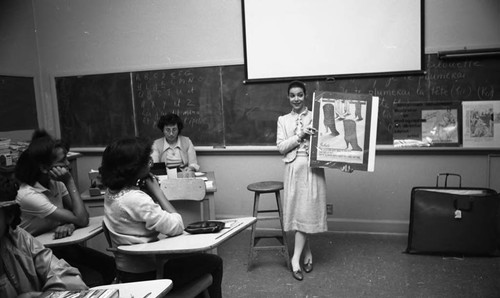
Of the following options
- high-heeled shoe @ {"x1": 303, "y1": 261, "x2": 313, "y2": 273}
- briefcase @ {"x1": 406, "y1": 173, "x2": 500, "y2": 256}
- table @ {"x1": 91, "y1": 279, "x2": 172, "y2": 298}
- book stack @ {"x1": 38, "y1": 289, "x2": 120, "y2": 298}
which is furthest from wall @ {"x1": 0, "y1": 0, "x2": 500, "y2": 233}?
book stack @ {"x1": 38, "y1": 289, "x2": 120, "y2": 298}

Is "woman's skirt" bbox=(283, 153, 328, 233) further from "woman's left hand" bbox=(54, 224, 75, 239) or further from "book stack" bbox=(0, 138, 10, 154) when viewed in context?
"book stack" bbox=(0, 138, 10, 154)

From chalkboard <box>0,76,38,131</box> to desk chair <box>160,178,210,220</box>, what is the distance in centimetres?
240

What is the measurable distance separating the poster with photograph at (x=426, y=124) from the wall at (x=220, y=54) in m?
0.12

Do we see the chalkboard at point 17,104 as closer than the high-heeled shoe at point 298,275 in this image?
No

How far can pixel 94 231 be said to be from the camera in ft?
7.39

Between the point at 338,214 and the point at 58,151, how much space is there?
9.22 ft

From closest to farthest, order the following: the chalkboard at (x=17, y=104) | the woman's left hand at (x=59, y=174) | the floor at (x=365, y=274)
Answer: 1. the woman's left hand at (x=59, y=174)
2. the floor at (x=365, y=274)
3. the chalkboard at (x=17, y=104)

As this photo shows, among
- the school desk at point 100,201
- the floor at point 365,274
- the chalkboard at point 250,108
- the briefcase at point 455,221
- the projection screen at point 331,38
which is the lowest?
the floor at point 365,274

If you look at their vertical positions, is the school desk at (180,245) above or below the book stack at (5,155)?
below

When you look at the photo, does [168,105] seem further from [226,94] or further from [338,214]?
[338,214]

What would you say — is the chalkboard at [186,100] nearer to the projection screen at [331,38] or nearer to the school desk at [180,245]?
the projection screen at [331,38]

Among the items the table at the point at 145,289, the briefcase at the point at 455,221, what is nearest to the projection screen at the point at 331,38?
the briefcase at the point at 455,221

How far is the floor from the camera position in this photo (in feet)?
9.76

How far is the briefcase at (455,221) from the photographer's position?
3463 millimetres
